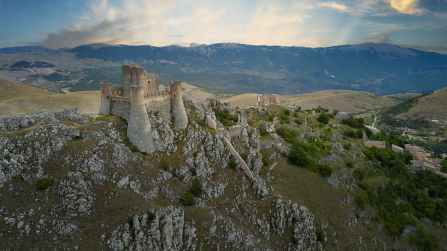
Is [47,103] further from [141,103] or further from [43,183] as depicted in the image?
[43,183]

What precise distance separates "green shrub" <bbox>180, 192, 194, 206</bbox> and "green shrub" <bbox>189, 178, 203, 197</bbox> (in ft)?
3.84

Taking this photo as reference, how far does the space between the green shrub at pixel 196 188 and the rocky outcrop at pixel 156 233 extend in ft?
13.9

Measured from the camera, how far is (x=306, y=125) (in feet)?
286

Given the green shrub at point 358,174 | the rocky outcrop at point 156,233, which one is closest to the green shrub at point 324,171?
the green shrub at point 358,174

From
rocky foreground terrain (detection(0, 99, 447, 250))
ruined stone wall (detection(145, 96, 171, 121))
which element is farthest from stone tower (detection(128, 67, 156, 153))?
ruined stone wall (detection(145, 96, 171, 121))

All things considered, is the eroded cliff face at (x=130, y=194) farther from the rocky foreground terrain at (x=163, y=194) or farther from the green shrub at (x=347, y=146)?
→ the green shrub at (x=347, y=146)

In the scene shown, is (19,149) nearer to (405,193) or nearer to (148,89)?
(148,89)

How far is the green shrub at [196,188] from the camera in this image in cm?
4999

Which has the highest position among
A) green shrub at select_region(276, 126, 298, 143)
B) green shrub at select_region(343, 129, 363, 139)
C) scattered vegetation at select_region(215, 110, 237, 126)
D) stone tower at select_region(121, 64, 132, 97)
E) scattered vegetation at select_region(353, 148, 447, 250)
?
stone tower at select_region(121, 64, 132, 97)

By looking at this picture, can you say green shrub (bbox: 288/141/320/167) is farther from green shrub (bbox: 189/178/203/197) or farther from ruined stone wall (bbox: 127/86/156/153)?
ruined stone wall (bbox: 127/86/156/153)

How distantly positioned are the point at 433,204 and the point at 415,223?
9.06 meters

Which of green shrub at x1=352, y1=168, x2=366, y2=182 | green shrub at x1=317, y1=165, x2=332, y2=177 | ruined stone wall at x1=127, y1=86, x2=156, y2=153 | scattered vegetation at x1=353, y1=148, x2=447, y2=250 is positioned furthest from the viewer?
green shrub at x1=352, y1=168, x2=366, y2=182

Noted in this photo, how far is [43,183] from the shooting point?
40.7m

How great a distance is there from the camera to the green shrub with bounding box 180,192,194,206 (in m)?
47.6
